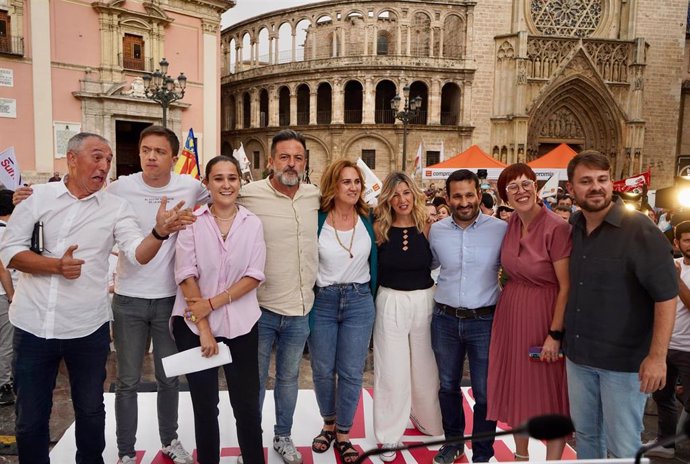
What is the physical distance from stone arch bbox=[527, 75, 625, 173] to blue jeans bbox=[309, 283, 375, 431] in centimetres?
2796

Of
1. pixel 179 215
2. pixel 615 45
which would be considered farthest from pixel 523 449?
pixel 615 45

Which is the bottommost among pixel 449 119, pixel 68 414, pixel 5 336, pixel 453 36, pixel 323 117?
pixel 68 414

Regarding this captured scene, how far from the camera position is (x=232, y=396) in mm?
3348

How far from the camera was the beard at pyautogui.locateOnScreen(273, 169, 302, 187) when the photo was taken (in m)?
3.65

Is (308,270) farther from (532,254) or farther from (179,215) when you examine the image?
(532,254)

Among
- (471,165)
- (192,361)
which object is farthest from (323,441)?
(471,165)

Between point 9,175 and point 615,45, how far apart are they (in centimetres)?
3165

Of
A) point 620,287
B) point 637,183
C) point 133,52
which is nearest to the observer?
point 620,287

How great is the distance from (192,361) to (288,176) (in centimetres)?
143

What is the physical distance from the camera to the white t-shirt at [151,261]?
3.44m

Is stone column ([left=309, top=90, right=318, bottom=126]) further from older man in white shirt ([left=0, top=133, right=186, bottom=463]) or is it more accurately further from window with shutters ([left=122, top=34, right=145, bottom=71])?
older man in white shirt ([left=0, top=133, right=186, bottom=463])

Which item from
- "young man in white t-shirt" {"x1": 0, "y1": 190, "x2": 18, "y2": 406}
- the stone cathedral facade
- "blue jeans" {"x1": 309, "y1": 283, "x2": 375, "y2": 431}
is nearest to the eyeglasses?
"blue jeans" {"x1": 309, "y1": 283, "x2": 375, "y2": 431}

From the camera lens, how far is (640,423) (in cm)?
288

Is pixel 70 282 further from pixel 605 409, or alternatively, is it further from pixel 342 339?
pixel 605 409
